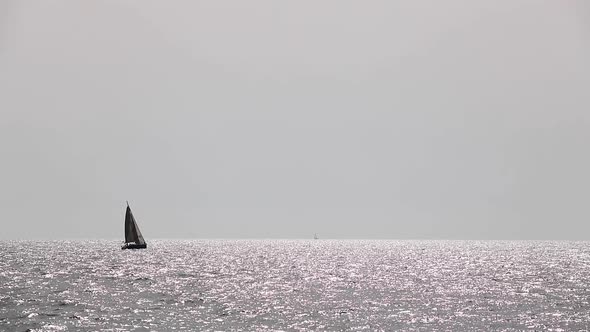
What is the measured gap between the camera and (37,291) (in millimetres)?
80750

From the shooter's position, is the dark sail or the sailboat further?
the dark sail

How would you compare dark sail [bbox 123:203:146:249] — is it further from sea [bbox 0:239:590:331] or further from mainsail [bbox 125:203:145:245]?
sea [bbox 0:239:590:331]

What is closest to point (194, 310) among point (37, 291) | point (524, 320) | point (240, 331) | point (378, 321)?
point (240, 331)

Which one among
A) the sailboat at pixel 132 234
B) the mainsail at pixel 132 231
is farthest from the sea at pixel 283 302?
the sailboat at pixel 132 234

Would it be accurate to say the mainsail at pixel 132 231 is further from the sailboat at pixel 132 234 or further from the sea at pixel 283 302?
→ the sea at pixel 283 302

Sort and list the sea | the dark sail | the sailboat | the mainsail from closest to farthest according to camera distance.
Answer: the sea
the mainsail
the sailboat
the dark sail

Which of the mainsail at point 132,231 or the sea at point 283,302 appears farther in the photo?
the mainsail at point 132,231

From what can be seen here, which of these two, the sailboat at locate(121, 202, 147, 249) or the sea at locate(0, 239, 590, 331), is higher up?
the sailboat at locate(121, 202, 147, 249)

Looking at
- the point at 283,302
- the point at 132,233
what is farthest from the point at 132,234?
the point at 283,302

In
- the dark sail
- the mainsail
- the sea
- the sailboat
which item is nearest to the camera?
the sea

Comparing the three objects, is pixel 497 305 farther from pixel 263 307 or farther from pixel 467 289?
pixel 263 307

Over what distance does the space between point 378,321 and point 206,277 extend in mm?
55071

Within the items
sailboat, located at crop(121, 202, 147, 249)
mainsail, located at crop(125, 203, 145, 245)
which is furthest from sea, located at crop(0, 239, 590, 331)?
sailboat, located at crop(121, 202, 147, 249)

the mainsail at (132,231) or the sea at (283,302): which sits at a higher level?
the mainsail at (132,231)
